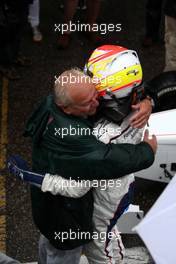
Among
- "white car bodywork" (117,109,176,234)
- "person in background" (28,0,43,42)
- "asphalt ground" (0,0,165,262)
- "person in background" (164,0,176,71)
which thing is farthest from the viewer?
"person in background" (28,0,43,42)

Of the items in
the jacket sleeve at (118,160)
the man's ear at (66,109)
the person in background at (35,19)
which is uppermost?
the man's ear at (66,109)

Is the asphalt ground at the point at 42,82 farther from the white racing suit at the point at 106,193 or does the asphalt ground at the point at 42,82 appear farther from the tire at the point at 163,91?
the white racing suit at the point at 106,193

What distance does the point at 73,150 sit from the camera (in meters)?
2.53

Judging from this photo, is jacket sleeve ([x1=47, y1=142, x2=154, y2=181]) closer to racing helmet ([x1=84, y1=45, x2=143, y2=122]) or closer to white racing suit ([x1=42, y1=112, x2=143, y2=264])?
white racing suit ([x1=42, y1=112, x2=143, y2=264])

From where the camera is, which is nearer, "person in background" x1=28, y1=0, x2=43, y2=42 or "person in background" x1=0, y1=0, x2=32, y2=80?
"person in background" x1=0, y1=0, x2=32, y2=80

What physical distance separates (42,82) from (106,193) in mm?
3198

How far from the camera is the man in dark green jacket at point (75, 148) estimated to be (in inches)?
98.6

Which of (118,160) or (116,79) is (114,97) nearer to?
(116,79)

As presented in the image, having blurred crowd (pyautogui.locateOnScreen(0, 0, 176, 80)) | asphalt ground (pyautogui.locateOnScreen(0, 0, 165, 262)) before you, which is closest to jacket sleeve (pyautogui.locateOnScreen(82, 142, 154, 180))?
asphalt ground (pyautogui.locateOnScreen(0, 0, 165, 262))

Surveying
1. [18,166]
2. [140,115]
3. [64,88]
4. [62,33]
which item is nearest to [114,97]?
[140,115]

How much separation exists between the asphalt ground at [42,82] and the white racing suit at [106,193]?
0.82 meters

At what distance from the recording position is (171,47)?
5.04 metres

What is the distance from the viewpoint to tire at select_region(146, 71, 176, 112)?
14.5 ft

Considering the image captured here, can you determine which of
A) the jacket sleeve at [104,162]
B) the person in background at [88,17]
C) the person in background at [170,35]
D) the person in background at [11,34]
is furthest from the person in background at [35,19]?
the jacket sleeve at [104,162]
